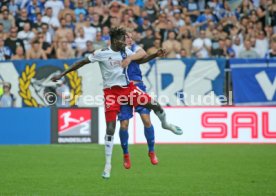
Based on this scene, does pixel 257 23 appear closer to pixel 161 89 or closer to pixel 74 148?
pixel 161 89

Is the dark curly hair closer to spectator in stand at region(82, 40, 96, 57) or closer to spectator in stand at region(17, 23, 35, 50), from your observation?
spectator in stand at region(82, 40, 96, 57)

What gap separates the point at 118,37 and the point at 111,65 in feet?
1.58

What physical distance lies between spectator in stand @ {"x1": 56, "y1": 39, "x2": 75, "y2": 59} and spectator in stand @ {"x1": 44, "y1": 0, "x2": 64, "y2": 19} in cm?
180

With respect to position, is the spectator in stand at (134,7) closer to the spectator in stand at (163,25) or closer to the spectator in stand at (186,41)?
the spectator in stand at (163,25)

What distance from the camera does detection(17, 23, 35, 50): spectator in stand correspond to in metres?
23.2

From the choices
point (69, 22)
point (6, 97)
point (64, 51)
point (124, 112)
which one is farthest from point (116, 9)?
point (124, 112)

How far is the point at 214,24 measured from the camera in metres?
25.4

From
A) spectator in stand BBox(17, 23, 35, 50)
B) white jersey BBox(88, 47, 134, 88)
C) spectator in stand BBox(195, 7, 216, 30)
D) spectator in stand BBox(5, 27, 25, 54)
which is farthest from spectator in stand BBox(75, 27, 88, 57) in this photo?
white jersey BBox(88, 47, 134, 88)

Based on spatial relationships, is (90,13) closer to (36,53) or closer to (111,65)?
(36,53)

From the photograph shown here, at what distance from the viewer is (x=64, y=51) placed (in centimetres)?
2298

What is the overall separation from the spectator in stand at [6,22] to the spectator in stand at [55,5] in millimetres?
1385

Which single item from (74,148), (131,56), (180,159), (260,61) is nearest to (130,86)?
(131,56)

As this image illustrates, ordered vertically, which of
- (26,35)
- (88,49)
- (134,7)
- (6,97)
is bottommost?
(6,97)

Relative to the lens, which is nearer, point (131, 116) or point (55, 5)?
point (131, 116)
